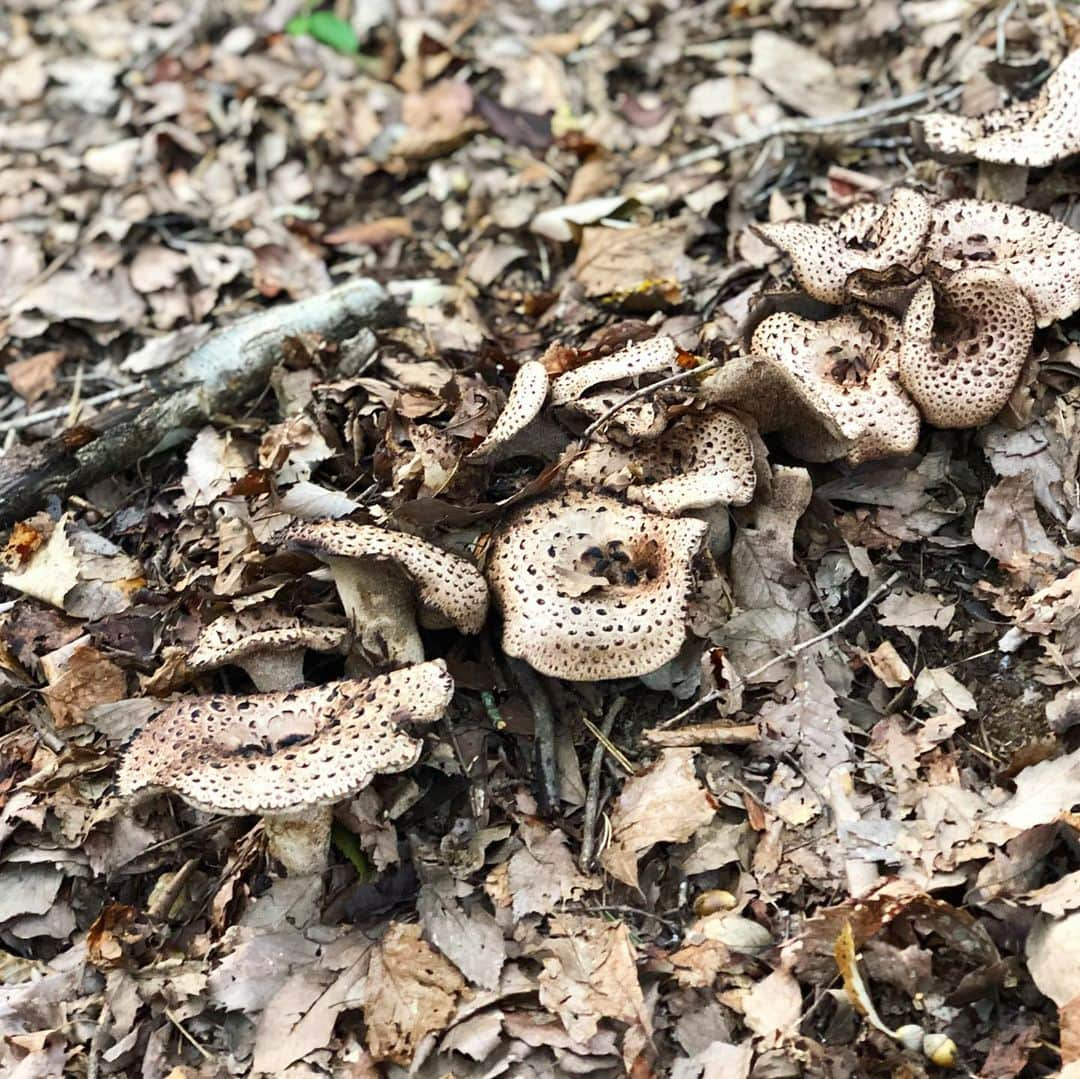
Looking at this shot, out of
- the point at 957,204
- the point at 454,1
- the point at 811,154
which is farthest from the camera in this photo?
the point at 454,1

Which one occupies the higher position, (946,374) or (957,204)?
(957,204)

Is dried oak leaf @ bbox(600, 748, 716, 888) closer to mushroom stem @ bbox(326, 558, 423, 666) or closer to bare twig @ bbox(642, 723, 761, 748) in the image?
bare twig @ bbox(642, 723, 761, 748)

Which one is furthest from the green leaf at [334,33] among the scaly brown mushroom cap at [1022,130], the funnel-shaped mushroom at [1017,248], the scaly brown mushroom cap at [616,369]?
the funnel-shaped mushroom at [1017,248]

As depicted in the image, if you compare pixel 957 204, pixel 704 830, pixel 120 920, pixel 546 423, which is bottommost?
pixel 120 920

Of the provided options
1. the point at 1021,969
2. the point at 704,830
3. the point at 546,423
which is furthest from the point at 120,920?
the point at 1021,969

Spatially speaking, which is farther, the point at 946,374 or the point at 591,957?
the point at 946,374

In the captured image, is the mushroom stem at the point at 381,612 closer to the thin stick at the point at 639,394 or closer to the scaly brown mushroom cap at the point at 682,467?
the scaly brown mushroom cap at the point at 682,467

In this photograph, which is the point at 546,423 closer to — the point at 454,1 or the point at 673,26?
the point at 673,26

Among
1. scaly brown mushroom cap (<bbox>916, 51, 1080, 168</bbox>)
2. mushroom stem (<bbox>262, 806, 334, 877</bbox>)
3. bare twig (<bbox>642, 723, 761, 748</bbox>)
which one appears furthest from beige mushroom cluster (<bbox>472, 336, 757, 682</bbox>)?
scaly brown mushroom cap (<bbox>916, 51, 1080, 168</bbox>)

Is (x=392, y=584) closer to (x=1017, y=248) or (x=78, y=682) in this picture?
(x=78, y=682)
